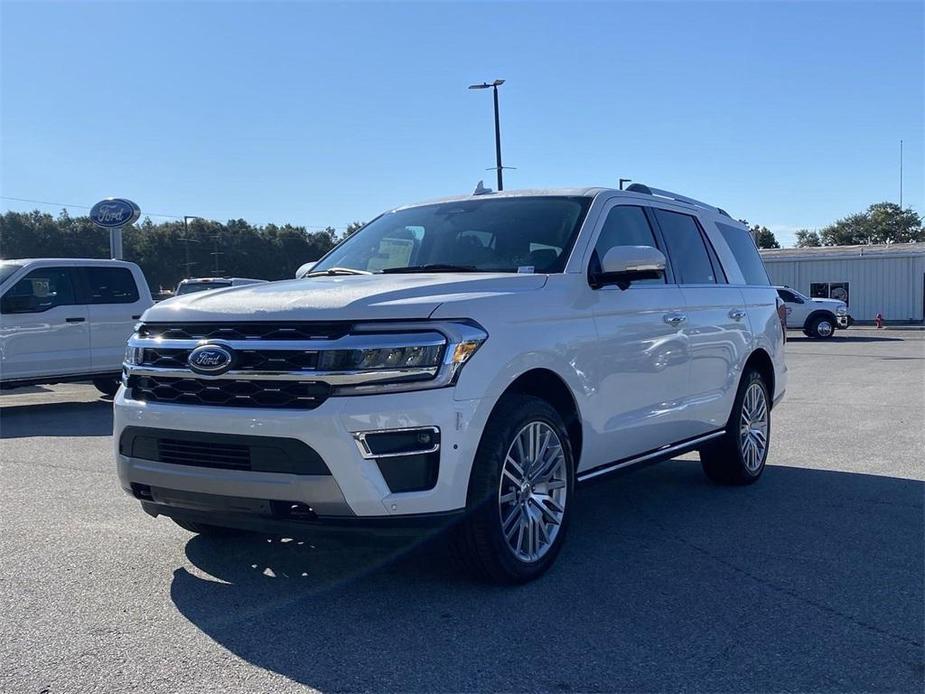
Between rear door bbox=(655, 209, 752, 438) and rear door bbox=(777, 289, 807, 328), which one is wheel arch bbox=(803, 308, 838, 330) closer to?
rear door bbox=(777, 289, 807, 328)

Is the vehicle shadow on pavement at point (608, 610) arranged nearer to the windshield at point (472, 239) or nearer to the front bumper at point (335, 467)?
the front bumper at point (335, 467)

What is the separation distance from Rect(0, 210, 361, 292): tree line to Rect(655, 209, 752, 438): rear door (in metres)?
45.2

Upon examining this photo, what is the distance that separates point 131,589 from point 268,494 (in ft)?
3.55

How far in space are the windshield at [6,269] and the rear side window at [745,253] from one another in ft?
29.9

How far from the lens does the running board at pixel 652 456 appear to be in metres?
5.09

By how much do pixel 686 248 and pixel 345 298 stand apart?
3240 millimetres

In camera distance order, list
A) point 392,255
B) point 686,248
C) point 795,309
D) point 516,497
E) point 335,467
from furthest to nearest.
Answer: point 795,309, point 686,248, point 392,255, point 516,497, point 335,467

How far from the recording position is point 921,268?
38.4m

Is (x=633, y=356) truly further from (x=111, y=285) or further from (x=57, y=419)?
(x=111, y=285)

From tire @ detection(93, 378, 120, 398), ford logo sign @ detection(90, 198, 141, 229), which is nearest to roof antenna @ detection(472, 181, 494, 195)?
tire @ detection(93, 378, 120, 398)

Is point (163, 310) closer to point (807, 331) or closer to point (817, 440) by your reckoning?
point (817, 440)

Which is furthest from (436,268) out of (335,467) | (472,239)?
(335,467)

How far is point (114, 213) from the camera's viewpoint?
1961cm

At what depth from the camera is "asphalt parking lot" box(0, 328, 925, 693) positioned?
3.46 meters
